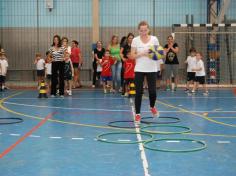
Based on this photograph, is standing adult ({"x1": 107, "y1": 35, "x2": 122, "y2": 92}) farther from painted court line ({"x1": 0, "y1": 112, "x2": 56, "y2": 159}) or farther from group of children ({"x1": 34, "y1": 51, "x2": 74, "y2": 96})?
painted court line ({"x1": 0, "y1": 112, "x2": 56, "y2": 159})

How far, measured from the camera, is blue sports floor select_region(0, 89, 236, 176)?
205 inches

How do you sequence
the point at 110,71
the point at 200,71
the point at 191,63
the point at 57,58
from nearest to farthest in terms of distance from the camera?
the point at 57,58
the point at 200,71
the point at 191,63
the point at 110,71

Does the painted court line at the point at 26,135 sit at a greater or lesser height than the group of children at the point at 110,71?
lesser

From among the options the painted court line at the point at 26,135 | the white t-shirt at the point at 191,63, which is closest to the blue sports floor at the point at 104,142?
the painted court line at the point at 26,135

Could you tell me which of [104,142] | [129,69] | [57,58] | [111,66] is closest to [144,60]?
[104,142]

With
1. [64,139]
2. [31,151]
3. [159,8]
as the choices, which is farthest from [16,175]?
[159,8]

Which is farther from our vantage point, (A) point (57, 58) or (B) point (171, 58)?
(B) point (171, 58)

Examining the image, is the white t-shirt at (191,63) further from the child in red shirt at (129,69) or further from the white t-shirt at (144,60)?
the white t-shirt at (144,60)

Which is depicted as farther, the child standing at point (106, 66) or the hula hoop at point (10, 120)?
the child standing at point (106, 66)

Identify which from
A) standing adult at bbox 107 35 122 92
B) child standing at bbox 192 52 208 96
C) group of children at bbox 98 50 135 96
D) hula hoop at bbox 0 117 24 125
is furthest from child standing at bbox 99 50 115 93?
hula hoop at bbox 0 117 24 125

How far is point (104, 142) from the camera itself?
6766 millimetres

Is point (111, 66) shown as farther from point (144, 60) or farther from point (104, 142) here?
point (104, 142)

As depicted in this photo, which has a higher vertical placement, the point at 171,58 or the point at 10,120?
the point at 171,58

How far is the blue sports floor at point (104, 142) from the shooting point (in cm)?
522
